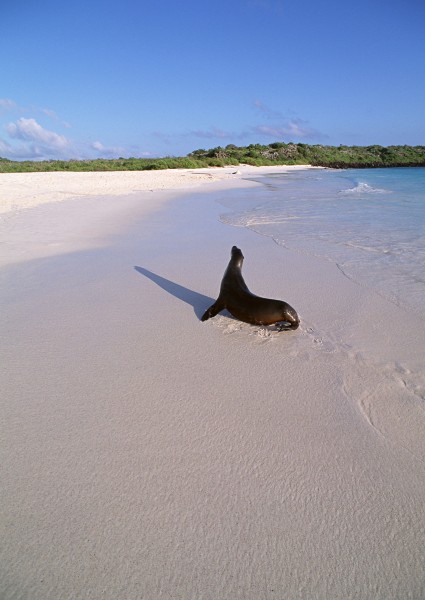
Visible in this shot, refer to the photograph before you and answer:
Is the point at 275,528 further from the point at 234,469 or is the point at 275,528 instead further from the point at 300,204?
the point at 300,204

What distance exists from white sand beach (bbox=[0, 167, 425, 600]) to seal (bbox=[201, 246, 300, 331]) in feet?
0.38

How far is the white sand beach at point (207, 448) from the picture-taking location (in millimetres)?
1511

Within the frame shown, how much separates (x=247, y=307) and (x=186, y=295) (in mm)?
1079

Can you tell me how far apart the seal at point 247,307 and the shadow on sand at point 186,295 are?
0.32 metres

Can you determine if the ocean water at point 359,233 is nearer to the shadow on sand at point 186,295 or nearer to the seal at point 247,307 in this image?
the seal at point 247,307

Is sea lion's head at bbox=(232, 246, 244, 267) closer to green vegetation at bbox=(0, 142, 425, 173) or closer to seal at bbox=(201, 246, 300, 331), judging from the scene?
seal at bbox=(201, 246, 300, 331)

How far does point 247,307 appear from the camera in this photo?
3592 millimetres

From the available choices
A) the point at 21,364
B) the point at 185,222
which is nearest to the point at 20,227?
the point at 185,222

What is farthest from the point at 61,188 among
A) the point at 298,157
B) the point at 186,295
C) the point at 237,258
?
the point at 298,157

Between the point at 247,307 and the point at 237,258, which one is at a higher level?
the point at 237,258

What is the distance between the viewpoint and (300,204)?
1287cm

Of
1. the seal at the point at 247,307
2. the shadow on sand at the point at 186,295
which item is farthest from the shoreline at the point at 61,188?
the seal at the point at 247,307

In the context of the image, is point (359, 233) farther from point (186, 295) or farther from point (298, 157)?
point (298, 157)

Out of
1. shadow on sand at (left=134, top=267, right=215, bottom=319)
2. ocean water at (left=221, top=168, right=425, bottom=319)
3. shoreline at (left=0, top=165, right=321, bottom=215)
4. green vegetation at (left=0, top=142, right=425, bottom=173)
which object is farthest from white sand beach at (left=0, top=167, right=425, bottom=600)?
green vegetation at (left=0, top=142, right=425, bottom=173)
